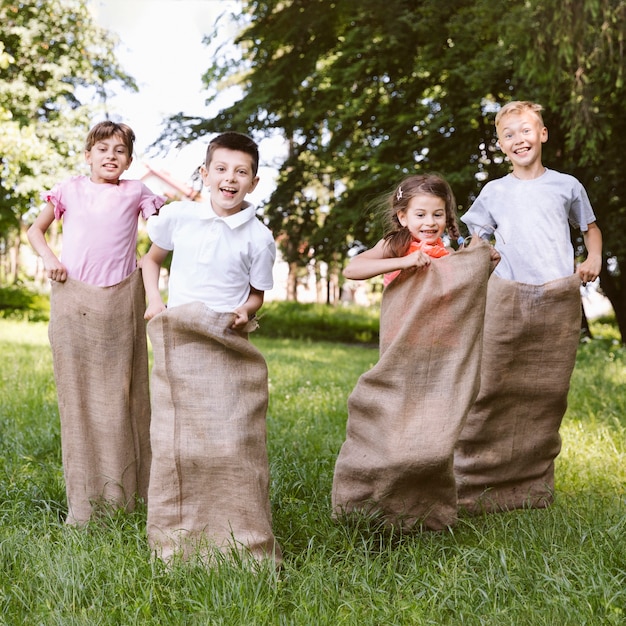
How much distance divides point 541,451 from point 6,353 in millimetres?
7646

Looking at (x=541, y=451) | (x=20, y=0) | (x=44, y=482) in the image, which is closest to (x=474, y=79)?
(x=541, y=451)

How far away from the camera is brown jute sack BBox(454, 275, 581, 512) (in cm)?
384

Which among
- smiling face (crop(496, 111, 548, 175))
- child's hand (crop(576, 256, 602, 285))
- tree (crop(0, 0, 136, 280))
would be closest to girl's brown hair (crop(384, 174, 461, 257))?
smiling face (crop(496, 111, 548, 175))

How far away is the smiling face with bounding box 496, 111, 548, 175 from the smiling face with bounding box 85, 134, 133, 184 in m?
1.88

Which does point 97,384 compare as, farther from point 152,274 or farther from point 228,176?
point 228,176

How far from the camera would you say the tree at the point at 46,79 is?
1888 centimetres

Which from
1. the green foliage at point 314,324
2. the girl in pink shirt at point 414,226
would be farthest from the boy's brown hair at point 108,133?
the green foliage at point 314,324

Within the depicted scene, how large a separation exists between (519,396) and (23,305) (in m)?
19.4

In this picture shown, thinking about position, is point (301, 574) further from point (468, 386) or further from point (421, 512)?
point (468, 386)

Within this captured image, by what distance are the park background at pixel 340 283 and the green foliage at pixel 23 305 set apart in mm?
80

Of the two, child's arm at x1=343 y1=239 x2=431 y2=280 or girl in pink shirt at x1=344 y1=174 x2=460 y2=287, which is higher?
girl in pink shirt at x1=344 y1=174 x2=460 y2=287

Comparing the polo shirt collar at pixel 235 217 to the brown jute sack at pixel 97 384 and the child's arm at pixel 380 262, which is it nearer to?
the child's arm at pixel 380 262

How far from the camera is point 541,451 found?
4.05 meters

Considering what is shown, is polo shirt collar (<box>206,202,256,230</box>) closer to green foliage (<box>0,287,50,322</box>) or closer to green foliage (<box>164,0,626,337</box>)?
green foliage (<box>164,0,626,337</box>)
